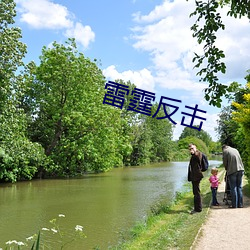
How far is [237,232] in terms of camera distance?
7.38 meters

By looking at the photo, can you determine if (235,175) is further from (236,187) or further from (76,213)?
(76,213)

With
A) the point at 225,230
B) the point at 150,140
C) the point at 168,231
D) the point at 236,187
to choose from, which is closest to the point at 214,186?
the point at 236,187

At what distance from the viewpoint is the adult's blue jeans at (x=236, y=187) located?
10.0 metres

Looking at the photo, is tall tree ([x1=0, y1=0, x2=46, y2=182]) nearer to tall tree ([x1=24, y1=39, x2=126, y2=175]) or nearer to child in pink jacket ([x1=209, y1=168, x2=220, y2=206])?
tall tree ([x1=24, y1=39, x2=126, y2=175])

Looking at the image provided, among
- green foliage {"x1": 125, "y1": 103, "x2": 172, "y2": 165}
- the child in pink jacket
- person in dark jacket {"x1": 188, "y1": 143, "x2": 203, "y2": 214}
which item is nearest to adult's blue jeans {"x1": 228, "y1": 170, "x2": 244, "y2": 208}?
the child in pink jacket

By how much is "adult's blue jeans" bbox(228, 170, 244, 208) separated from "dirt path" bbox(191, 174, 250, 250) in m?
0.22

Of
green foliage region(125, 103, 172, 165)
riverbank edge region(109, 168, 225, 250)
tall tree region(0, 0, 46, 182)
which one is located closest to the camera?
riverbank edge region(109, 168, 225, 250)

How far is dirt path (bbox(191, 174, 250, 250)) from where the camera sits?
6.48m

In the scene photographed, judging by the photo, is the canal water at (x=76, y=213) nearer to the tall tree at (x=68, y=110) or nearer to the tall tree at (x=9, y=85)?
the tall tree at (x=9, y=85)

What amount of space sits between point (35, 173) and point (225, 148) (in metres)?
19.6

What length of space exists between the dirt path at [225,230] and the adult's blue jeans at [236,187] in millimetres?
219

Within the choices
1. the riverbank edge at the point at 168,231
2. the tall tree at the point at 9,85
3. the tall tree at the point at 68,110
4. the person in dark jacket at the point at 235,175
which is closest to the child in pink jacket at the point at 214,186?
the riverbank edge at the point at 168,231

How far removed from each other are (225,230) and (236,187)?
2729 millimetres

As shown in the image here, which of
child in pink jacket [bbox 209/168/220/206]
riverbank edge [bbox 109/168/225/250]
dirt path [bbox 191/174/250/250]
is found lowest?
riverbank edge [bbox 109/168/225/250]
